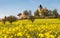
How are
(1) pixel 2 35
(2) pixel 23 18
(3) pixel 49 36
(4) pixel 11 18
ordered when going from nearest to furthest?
1. (3) pixel 49 36
2. (1) pixel 2 35
3. (4) pixel 11 18
4. (2) pixel 23 18

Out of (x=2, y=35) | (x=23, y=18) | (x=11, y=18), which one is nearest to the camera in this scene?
(x=2, y=35)

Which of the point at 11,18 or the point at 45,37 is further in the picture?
the point at 11,18

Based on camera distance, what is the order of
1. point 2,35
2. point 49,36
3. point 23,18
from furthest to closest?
1. point 23,18
2. point 2,35
3. point 49,36

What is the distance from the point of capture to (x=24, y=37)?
6723 millimetres

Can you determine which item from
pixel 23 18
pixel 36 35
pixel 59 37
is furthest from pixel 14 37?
pixel 23 18

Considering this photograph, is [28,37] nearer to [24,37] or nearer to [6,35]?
[24,37]

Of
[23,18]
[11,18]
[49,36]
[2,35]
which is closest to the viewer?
[49,36]

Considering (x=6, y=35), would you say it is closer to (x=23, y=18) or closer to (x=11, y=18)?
(x=11, y=18)

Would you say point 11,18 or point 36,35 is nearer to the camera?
point 36,35

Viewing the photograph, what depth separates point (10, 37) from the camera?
676 centimetres

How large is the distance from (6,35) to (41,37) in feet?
3.07

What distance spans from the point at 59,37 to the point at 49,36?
10.0 inches

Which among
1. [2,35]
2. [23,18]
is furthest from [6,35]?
[23,18]

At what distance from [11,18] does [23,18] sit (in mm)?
10443
